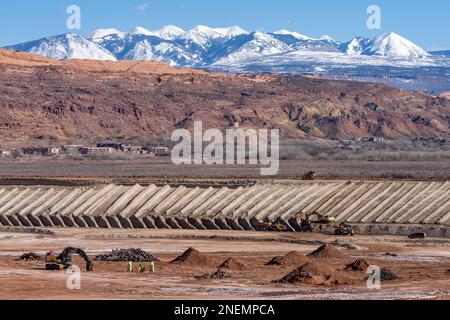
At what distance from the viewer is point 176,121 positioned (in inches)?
6471

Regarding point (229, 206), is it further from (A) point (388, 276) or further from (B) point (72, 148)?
(B) point (72, 148)

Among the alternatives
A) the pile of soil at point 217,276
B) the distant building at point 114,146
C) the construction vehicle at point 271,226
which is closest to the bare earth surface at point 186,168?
the distant building at point 114,146

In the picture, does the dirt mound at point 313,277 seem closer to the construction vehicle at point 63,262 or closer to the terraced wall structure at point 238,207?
the construction vehicle at point 63,262

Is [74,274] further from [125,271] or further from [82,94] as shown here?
[82,94]

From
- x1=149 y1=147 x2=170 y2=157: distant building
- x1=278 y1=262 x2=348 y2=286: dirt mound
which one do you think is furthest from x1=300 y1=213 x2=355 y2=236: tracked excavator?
x1=149 y1=147 x2=170 y2=157: distant building

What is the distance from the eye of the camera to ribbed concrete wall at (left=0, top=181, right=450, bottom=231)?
5166cm

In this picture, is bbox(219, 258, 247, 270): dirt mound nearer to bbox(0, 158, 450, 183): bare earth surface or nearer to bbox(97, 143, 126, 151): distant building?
bbox(0, 158, 450, 183): bare earth surface

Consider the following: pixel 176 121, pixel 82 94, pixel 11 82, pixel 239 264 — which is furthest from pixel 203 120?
pixel 239 264

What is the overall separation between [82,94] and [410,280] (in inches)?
5306

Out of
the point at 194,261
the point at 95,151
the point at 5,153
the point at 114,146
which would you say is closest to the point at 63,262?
the point at 194,261

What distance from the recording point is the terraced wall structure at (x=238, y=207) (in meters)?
50.8

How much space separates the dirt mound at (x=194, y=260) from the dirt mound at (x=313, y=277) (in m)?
4.88

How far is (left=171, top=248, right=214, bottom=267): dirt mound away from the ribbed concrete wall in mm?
14987

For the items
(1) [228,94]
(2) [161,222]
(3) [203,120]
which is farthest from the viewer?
(1) [228,94]
